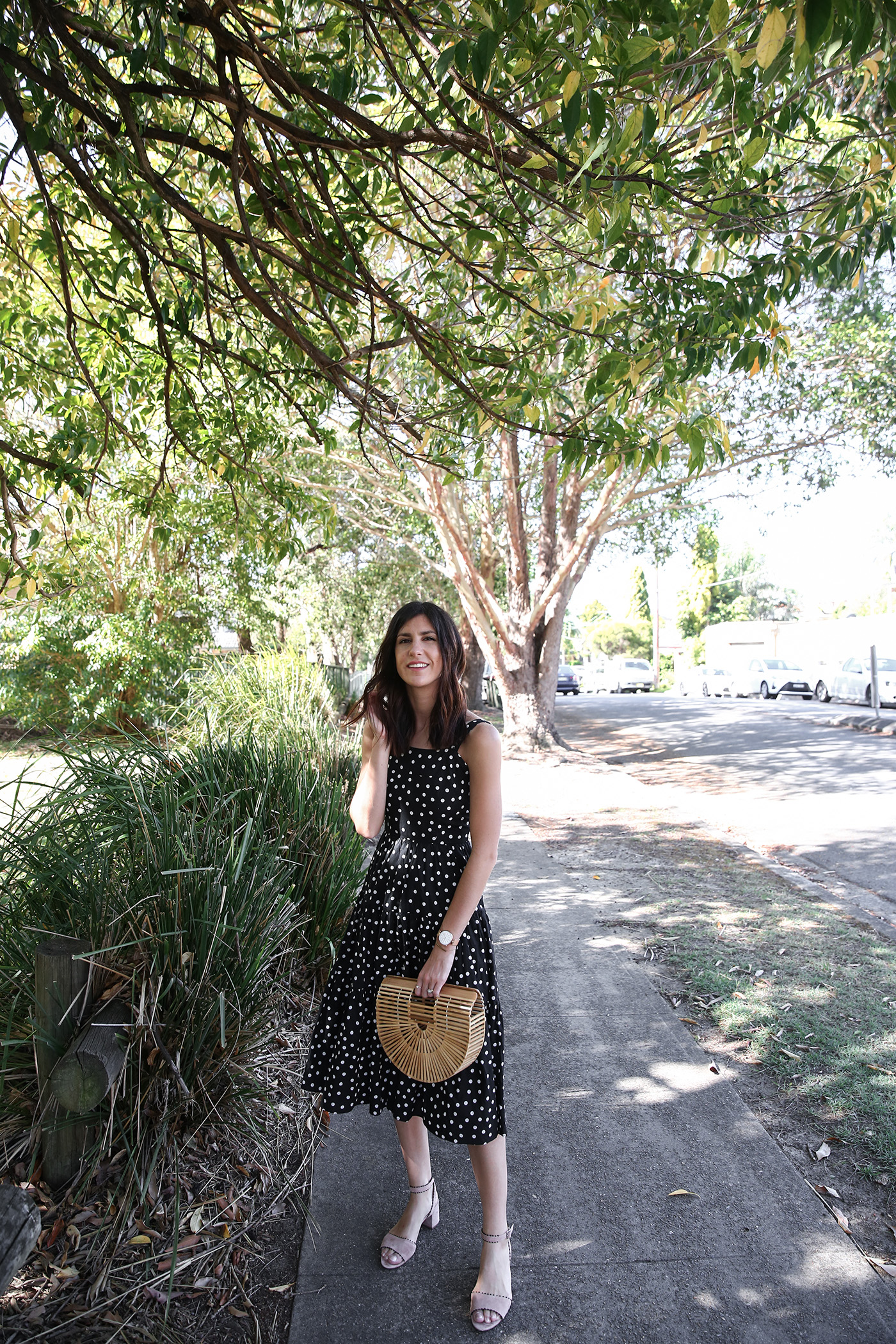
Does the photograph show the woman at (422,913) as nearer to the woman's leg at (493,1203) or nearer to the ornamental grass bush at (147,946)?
the woman's leg at (493,1203)

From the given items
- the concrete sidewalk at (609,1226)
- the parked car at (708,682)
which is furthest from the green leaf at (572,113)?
the parked car at (708,682)

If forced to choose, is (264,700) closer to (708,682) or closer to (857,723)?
(857,723)

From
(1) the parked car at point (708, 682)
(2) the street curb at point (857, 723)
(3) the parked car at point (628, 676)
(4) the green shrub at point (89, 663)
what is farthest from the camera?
(3) the parked car at point (628, 676)

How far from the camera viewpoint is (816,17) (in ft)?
5.59

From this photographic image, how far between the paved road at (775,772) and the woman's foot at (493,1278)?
519cm

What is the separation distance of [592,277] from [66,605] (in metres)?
7.75

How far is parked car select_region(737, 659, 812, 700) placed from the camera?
31.0 m

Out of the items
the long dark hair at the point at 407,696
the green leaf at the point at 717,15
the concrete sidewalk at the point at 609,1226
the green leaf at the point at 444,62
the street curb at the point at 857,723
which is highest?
the green leaf at the point at 444,62

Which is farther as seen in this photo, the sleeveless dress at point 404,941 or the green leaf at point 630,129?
the sleeveless dress at point 404,941

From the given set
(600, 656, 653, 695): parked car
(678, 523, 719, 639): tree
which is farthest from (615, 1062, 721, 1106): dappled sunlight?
(678, 523, 719, 639): tree

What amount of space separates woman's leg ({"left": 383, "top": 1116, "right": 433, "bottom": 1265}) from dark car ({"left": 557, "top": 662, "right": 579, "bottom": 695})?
1384 inches

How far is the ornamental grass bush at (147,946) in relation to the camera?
8.71 ft

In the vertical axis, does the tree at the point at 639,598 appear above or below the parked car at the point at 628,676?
above

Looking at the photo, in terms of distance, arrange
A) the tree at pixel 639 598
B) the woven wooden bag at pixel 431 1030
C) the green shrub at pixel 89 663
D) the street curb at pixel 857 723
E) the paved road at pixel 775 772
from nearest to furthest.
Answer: the woven wooden bag at pixel 431 1030 < the paved road at pixel 775 772 < the green shrub at pixel 89 663 < the street curb at pixel 857 723 < the tree at pixel 639 598
